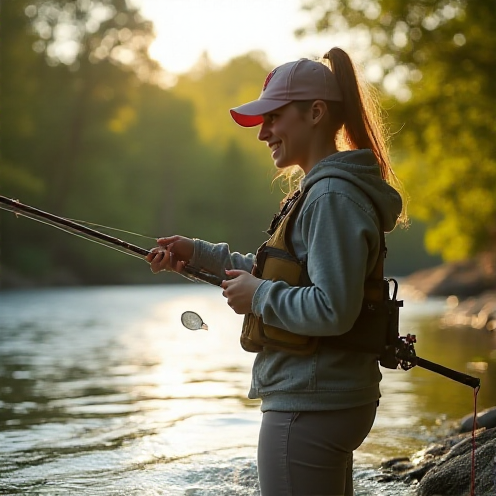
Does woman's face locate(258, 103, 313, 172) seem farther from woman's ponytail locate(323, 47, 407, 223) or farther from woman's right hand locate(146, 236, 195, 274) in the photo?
woman's right hand locate(146, 236, 195, 274)

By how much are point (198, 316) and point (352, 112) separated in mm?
752

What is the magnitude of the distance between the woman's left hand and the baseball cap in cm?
45

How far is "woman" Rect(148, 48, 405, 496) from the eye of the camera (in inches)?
93.7

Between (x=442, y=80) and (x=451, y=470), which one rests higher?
(x=442, y=80)

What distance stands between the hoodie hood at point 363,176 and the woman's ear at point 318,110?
0.12 metres

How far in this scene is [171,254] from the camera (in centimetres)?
295

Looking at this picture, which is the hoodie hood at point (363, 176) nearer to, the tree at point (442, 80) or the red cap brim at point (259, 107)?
the red cap brim at point (259, 107)

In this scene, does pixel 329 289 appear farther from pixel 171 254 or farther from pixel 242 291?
pixel 171 254

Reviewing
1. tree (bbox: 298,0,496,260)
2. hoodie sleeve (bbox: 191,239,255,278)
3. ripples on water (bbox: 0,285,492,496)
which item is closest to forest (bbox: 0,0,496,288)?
tree (bbox: 298,0,496,260)

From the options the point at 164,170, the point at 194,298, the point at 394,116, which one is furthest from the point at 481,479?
the point at 164,170

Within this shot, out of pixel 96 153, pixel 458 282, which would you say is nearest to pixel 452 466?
pixel 458 282

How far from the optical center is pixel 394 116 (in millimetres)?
19984

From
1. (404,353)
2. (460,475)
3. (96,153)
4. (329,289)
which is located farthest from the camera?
(96,153)

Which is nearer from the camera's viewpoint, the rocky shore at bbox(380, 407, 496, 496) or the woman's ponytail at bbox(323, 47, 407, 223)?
the woman's ponytail at bbox(323, 47, 407, 223)
